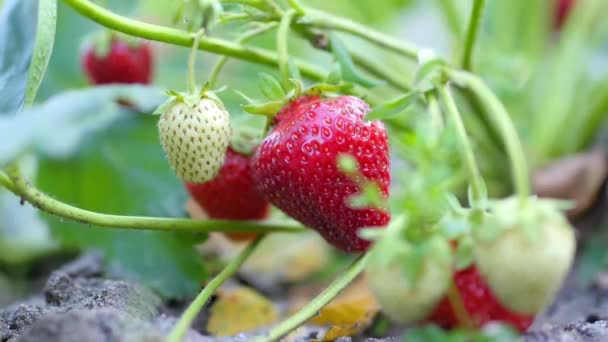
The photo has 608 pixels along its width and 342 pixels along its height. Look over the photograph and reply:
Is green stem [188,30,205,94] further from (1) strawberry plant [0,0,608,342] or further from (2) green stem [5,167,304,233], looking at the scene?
(2) green stem [5,167,304,233]

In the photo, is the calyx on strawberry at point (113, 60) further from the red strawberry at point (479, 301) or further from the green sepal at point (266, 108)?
the red strawberry at point (479, 301)

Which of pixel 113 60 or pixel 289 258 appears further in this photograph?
pixel 289 258

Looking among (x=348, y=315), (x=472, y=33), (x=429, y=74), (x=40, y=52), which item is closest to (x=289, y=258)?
(x=348, y=315)

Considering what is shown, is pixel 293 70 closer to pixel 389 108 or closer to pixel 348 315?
pixel 389 108

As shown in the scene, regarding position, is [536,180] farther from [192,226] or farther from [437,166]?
[437,166]

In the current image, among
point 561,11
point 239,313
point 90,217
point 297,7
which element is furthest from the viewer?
point 561,11
